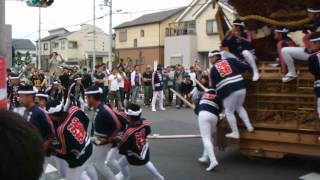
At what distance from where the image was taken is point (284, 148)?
7.72 meters

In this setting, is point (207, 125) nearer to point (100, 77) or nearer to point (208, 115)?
point (208, 115)

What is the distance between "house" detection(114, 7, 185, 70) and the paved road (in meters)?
38.5

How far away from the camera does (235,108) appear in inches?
311

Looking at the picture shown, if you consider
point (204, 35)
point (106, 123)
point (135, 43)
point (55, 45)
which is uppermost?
point (55, 45)

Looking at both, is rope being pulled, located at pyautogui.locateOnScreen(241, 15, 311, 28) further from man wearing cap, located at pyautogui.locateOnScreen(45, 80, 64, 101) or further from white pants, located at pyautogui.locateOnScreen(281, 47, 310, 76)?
man wearing cap, located at pyautogui.locateOnScreen(45, 80, 64, 101)

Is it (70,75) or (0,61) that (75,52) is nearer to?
(70,75)

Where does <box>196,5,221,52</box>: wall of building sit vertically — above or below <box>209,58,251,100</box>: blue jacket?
above

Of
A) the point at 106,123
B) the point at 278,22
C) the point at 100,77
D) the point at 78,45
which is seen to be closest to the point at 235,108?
the point at 278,22

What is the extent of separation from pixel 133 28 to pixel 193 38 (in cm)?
1202

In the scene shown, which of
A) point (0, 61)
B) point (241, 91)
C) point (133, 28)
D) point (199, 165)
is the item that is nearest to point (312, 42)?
point (241, 91)

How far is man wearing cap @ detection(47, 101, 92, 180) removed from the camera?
5484 millimetres

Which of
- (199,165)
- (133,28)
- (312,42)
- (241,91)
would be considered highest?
(133,28)

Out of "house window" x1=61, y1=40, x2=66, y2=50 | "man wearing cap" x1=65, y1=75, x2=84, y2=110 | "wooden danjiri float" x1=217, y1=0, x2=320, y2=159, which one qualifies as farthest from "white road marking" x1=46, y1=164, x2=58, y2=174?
"house window" x1=61, y1=40, x2=66, y2=50

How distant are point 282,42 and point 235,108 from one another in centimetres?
138
